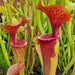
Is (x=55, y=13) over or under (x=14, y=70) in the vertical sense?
over

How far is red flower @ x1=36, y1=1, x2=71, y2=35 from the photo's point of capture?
1.04 ft

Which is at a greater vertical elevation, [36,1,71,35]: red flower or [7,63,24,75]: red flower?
[36,1,71,35]: red flower

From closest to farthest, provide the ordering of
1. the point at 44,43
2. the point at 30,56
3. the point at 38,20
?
the point at 44,43 → the point at 38,20 → the point at 30,56

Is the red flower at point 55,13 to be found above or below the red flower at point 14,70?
above

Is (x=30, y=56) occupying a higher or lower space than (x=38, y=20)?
lower

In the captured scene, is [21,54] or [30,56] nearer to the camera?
[21,54]

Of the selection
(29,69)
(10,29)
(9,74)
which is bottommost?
(29,69)

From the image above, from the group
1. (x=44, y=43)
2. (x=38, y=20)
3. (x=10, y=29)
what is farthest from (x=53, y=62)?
(x=38, y=20)

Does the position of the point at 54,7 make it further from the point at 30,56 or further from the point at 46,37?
the point at 30,56

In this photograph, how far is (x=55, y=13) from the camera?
0.34 metres

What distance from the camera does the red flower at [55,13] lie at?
316 millimetres

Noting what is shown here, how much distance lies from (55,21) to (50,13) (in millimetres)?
37

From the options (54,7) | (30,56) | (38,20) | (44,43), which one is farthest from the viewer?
(30,56)

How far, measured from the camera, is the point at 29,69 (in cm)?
73
